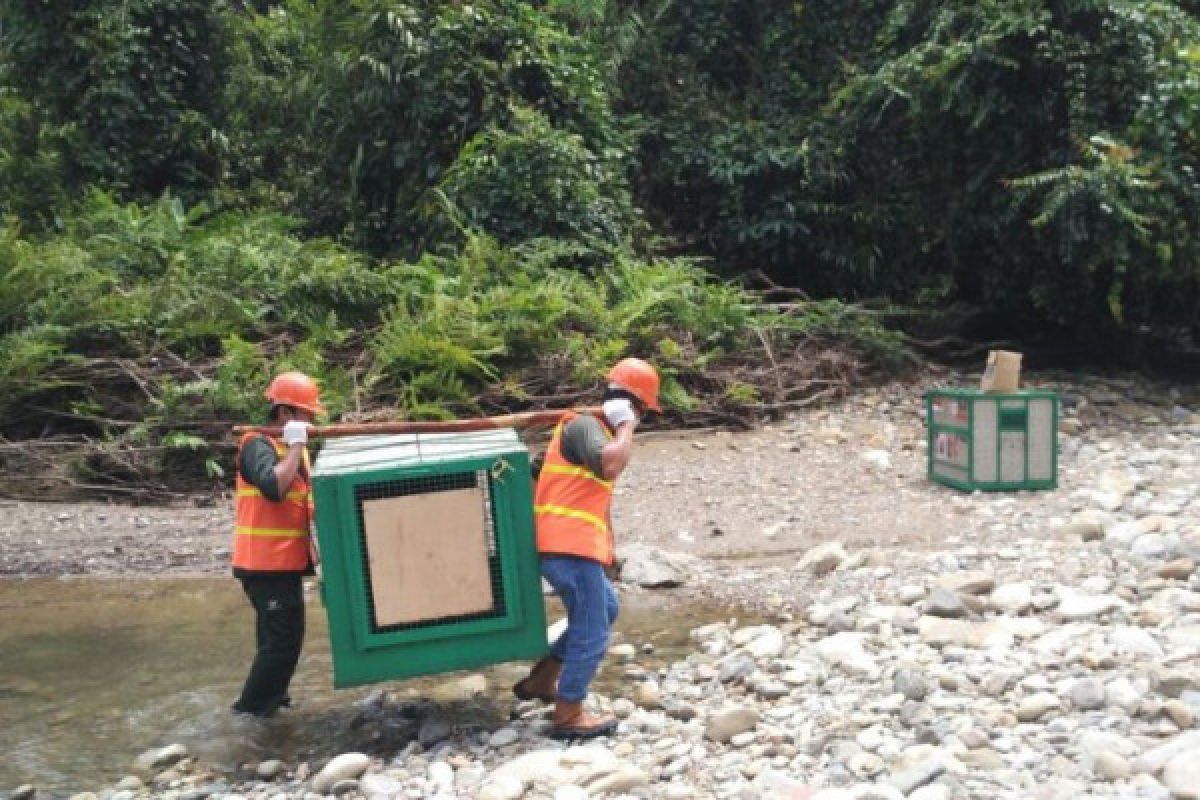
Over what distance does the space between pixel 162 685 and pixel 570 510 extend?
2.52 m

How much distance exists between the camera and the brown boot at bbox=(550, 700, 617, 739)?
4.90 meters

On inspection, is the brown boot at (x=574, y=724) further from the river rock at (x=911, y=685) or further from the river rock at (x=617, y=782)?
the river rock at (x=911, y=685)

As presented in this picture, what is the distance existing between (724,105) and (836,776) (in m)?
12.7

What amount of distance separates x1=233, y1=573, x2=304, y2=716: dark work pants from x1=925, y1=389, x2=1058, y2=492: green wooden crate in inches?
205

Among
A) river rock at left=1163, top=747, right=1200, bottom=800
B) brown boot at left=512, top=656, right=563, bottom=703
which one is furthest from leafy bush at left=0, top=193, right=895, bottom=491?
river rock at left=1163, top=747, right=1200, bottom=800

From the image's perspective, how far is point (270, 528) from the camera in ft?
17.2

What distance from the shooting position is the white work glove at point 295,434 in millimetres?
4984

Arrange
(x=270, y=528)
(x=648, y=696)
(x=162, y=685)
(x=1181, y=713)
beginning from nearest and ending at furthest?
(x=1181, y=713) < (x=270, y=528) < (x=648, y=696) < (x=162, y=685)

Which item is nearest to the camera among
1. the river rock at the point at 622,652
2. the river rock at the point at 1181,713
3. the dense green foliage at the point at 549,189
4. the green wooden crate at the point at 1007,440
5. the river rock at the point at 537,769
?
the river rock at the point at 1181,713

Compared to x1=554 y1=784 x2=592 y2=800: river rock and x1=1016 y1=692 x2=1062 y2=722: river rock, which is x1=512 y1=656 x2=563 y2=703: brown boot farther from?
x1=1016 y1=692 x2=1062 y2=722: river rock

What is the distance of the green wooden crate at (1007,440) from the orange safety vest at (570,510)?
4581mm

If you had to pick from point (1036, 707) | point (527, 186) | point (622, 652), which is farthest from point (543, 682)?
point (527, 186)

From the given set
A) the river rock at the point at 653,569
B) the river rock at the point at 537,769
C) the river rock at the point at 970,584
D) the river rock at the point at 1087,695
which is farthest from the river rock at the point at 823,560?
the river rock at the point at 537,769

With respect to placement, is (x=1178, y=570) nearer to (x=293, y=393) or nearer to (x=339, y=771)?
(x=339, y=771)
